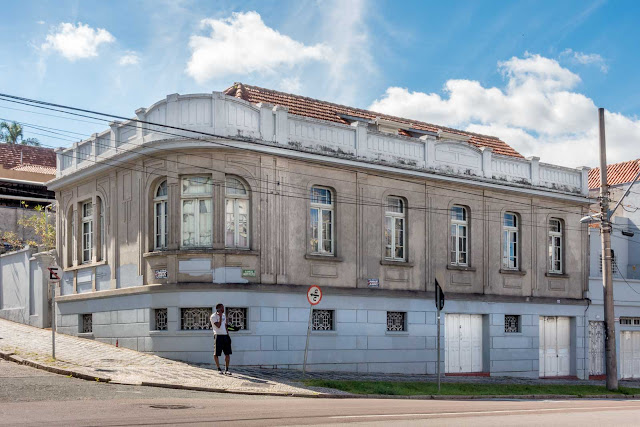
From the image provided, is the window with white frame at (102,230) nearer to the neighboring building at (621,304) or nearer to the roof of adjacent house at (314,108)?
the roof of adjacent house at (314,108)

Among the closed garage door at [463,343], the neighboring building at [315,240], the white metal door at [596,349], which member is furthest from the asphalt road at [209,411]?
the white metal door at [596,349]

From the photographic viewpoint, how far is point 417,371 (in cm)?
2652

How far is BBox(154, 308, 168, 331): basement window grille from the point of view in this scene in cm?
2288

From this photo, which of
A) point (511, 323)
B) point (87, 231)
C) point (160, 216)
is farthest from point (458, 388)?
point (87, 231)

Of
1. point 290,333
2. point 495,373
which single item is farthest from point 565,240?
point 290,333

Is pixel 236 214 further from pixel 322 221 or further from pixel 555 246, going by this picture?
pixel 555 246

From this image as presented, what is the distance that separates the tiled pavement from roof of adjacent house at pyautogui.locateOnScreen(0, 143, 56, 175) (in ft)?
48.9

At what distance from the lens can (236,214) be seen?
75.7 ft

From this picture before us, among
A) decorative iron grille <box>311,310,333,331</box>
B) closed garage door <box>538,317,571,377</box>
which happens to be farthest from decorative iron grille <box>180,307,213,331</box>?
closed garage door <box>538,317,571,377</box>

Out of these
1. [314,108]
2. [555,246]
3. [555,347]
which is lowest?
[555,347]

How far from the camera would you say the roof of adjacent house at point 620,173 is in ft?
134

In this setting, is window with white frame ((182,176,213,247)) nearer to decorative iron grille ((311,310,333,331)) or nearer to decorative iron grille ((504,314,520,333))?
decorative iron grille ((311,310,333,331))

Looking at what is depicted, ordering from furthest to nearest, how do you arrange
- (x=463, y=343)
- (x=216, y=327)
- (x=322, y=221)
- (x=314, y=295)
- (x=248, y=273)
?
(x=463, y=343), (x=322, y=221), (x=248, y=273), (x=314, y=295), (x=216, y=327)

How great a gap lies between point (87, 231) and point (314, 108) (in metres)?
8.58
